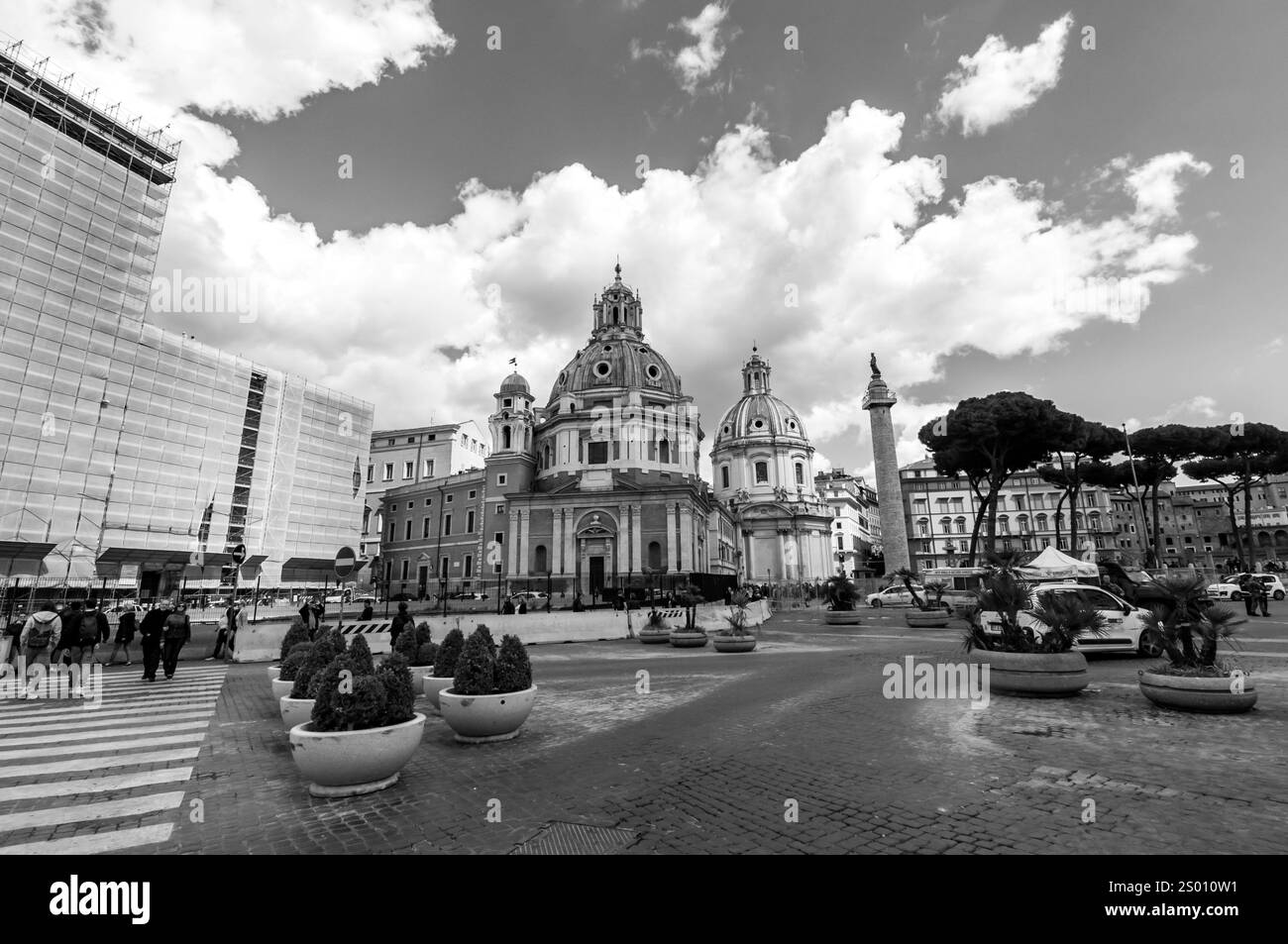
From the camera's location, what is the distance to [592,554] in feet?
155

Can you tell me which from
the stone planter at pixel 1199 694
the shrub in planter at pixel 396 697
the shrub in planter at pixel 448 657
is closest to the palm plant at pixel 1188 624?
the stone planter at pixel 1199 694

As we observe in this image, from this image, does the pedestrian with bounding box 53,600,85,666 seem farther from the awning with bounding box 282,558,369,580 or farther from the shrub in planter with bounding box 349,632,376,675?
the awning with bounding box 282,558,369,580

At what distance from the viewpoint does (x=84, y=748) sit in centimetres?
779

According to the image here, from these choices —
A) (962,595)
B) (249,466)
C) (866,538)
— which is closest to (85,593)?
(249,466)

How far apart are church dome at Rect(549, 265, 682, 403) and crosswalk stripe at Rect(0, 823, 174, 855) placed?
53142 millimetres

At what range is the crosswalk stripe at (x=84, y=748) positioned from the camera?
7426 mm

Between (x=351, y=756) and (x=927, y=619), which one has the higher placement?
(x=351, y=756)

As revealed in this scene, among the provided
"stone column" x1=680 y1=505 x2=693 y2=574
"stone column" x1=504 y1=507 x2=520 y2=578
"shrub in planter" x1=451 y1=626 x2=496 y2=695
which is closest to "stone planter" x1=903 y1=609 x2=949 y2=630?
"stone column" x1=680 y1=505 x2=693 y2=574

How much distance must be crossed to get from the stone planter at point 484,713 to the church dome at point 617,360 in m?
50.2

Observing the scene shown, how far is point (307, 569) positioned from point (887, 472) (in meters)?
51.5

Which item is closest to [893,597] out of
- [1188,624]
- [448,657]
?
[1188,624]

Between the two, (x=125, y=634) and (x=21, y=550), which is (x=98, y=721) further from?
(x=21, y=550)

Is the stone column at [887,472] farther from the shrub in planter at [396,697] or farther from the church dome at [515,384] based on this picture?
the shrub in planter at [396,697]
